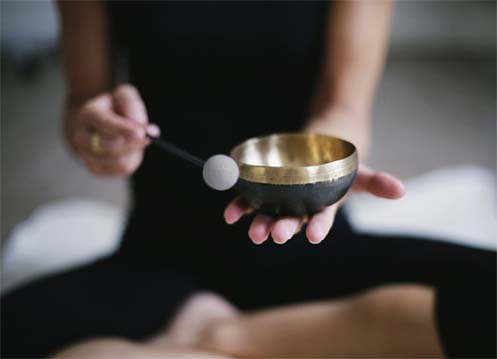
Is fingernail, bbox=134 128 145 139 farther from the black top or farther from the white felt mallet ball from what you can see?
the black top

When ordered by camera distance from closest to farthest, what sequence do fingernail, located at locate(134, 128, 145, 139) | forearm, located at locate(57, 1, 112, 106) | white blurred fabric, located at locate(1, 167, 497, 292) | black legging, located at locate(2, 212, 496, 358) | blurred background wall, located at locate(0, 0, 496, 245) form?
fingernail, located at locate(134, 128, 145, 139) < black legging, located at locate(2, 212, 496, 358) < forearm, located at locate(57, 1, 112, 106) < white blurred fabric, located at locate(1, 167, 497, 292) < blurred background wall, located at locate(0, 0, 496, 245)

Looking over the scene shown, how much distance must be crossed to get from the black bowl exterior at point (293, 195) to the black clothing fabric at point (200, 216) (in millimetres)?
247

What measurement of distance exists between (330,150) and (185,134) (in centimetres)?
34

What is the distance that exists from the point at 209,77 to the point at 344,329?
452 millimetres

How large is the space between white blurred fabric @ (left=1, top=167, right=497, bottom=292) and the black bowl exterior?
63 centimetres

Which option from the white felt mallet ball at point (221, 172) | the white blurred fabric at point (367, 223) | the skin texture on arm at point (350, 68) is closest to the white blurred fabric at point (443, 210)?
the white blurred fabric at point (367, 223)

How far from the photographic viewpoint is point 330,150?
0.58m

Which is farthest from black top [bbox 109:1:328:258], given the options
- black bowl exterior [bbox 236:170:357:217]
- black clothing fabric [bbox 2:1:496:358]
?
black bowl exterior [bbox 236:170:357:217]

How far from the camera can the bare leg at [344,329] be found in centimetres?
66

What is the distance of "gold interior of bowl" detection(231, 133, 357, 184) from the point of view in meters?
0.47

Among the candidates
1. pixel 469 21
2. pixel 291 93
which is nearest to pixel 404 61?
pixel 469 21

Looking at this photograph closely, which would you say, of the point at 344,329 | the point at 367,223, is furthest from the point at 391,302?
the point at 367,223

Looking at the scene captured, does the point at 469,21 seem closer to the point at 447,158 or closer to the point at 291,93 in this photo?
the point at 447,158

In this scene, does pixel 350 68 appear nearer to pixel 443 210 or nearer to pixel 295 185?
pixel 295 185
